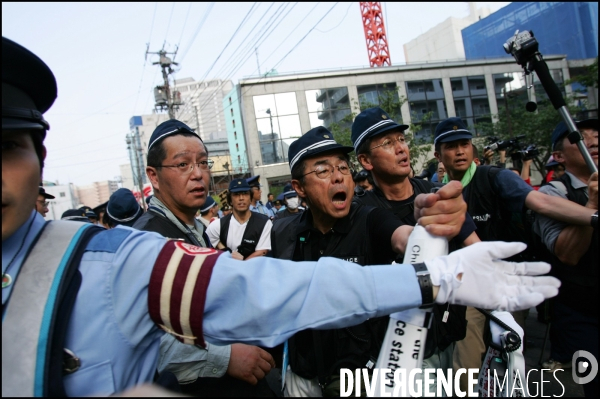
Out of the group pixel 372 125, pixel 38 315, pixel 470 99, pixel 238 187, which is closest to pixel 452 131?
pixel 372 125

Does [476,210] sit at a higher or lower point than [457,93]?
lower

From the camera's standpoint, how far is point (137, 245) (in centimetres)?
125

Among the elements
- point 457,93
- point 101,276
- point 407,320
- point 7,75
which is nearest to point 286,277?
point 407,320

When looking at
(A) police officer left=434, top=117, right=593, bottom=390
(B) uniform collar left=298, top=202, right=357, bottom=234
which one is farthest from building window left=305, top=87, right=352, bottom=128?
(B) uniform collar left=298, top=202, right=357, bottom=234

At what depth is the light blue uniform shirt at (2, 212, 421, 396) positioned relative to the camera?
1153 millimetres

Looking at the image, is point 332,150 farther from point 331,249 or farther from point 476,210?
point 476,210

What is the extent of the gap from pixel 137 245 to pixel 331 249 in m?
1.37

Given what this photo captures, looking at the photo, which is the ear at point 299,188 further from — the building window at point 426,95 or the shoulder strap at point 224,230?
the building window at point 426,95

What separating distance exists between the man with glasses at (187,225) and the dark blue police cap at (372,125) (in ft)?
3.91

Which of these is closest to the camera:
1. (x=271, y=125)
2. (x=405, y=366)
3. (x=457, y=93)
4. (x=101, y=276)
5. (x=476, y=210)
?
(x=101, y=276)

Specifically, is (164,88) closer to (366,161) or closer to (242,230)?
(242,230)

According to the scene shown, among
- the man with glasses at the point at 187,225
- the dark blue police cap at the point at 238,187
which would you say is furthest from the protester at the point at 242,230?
the man with glasses at the point at 187,225

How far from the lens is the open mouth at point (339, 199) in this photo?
2492 millimetres

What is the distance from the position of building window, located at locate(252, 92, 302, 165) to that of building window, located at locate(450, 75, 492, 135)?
15.3 m
